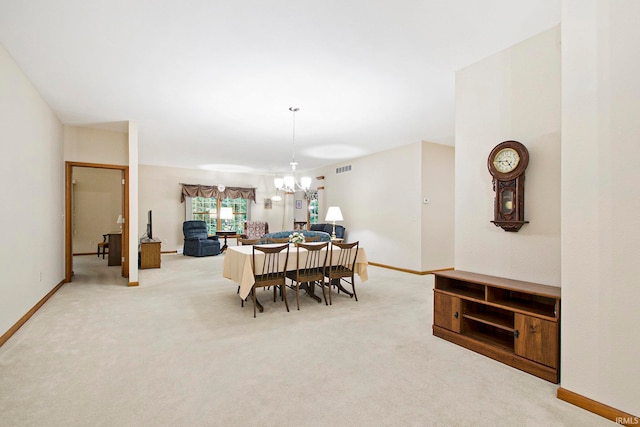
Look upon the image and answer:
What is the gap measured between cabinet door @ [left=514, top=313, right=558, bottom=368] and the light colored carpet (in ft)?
0.55

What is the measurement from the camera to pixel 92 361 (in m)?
2.45

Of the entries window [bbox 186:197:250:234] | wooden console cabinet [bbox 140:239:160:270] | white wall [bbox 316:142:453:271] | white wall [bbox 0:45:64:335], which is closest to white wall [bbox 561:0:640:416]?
white wall [bbox 316:142:453:271]

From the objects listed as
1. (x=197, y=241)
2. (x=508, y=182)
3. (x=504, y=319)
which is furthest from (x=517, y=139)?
(x=197, y=241)


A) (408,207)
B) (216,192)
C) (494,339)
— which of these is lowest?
(494,339)

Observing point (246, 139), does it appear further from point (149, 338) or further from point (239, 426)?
point (239, 426)

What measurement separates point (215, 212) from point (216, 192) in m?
0.71

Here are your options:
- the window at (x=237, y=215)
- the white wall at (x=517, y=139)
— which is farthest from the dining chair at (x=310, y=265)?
the window at (x=237, y=215)

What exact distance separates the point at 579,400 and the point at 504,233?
4.50 feet

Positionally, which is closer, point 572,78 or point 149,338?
point 572,78

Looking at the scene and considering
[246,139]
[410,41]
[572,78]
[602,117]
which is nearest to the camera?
[602,117]

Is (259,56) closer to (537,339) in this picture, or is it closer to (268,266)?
(268,266)

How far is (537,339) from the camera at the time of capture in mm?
2232

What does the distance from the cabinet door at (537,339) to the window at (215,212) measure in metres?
9.34

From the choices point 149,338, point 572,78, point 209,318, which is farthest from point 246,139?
point 572,78
